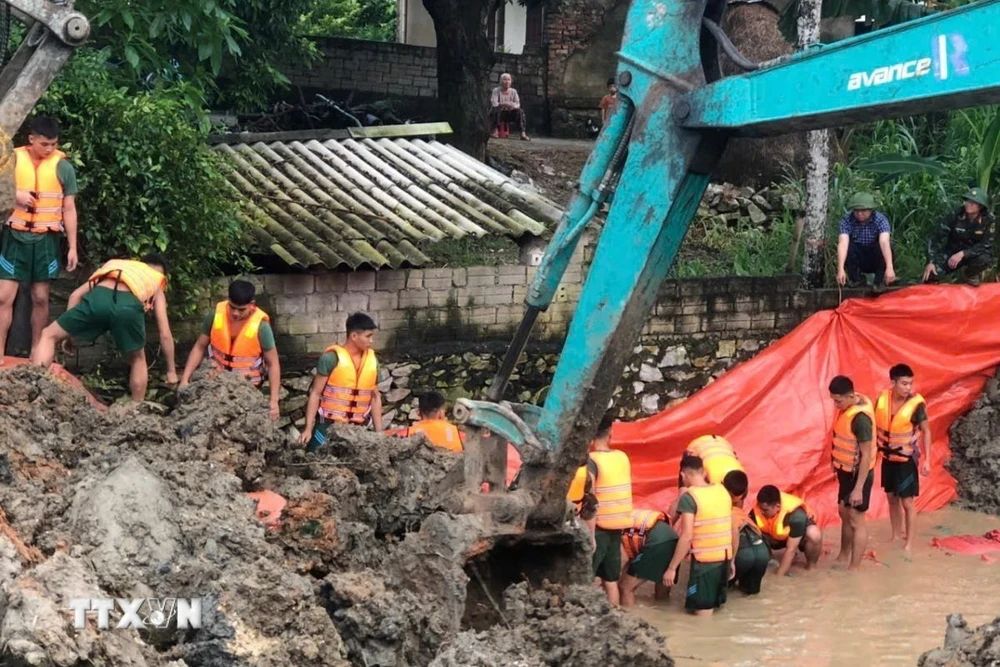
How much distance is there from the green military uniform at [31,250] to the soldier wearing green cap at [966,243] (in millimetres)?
7184

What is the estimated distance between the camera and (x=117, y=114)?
827 cm

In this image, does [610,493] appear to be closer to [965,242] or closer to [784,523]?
[784,523]

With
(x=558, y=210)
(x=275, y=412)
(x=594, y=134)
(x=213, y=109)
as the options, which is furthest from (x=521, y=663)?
(x=594, y=134)

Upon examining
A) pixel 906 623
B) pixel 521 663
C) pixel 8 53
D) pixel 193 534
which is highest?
pixel 8 53

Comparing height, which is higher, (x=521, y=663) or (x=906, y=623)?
(x=521, y=663)

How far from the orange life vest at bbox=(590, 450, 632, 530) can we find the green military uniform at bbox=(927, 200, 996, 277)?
4.56 meters

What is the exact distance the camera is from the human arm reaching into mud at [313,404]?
316 inches

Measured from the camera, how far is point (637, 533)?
8.19 m

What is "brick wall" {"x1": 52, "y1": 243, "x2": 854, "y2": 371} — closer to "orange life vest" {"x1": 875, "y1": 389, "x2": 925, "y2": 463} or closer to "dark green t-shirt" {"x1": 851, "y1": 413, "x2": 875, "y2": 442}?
"orange life vest" {"x1": 875, "y1": 389, "x2": 925, "y2": 463}

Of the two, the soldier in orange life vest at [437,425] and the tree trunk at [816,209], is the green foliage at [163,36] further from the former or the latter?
the tree trunk at [816,209]

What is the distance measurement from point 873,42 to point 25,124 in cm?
534

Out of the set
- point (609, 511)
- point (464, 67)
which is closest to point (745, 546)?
point (609, 511)

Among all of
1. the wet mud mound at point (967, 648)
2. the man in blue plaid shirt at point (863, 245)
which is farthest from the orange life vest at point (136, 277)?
the man in blue plaid shirt at point (863, 245)

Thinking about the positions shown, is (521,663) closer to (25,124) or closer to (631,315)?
(631,315)
